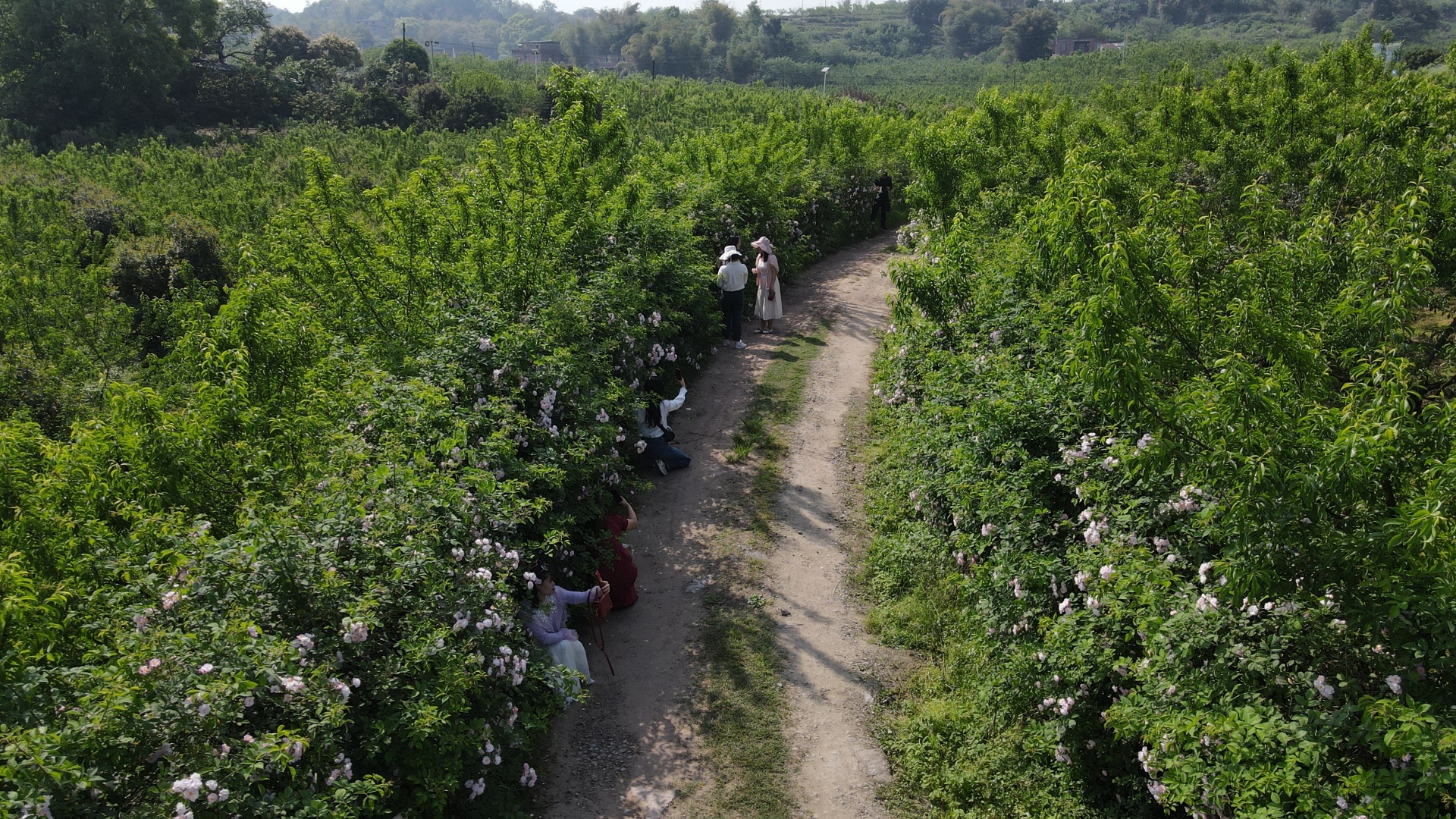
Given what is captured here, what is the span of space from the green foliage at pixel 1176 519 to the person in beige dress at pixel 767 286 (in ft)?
13.8

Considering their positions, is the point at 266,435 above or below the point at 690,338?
above

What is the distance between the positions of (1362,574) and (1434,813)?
1.06 m

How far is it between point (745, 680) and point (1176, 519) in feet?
11.0

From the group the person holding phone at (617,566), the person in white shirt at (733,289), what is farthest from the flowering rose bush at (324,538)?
the person in white shirt at (733,289)

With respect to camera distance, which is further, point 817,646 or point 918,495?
point 918,495

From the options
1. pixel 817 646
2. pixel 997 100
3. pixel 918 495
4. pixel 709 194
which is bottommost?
pixel 817 646

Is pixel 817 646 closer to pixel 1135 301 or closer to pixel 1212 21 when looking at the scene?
pixel 1135 301

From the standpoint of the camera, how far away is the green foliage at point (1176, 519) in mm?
3984

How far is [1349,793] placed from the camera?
3873 millimetres

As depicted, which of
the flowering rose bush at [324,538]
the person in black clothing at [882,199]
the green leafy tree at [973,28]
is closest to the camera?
the flowering rose bush at [324,538]

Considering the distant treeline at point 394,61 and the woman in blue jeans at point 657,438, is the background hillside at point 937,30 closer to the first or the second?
the distant treeline at point 394,61

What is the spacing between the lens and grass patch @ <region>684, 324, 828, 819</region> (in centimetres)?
586

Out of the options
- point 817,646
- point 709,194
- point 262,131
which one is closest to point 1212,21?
point 262,131

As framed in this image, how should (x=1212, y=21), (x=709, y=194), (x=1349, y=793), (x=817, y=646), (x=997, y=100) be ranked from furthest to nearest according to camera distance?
(x=1212, y=21) → (x=997, y=100) → (x=709, y=194) → (x=817, y=646) → (x=1349, y=793)
